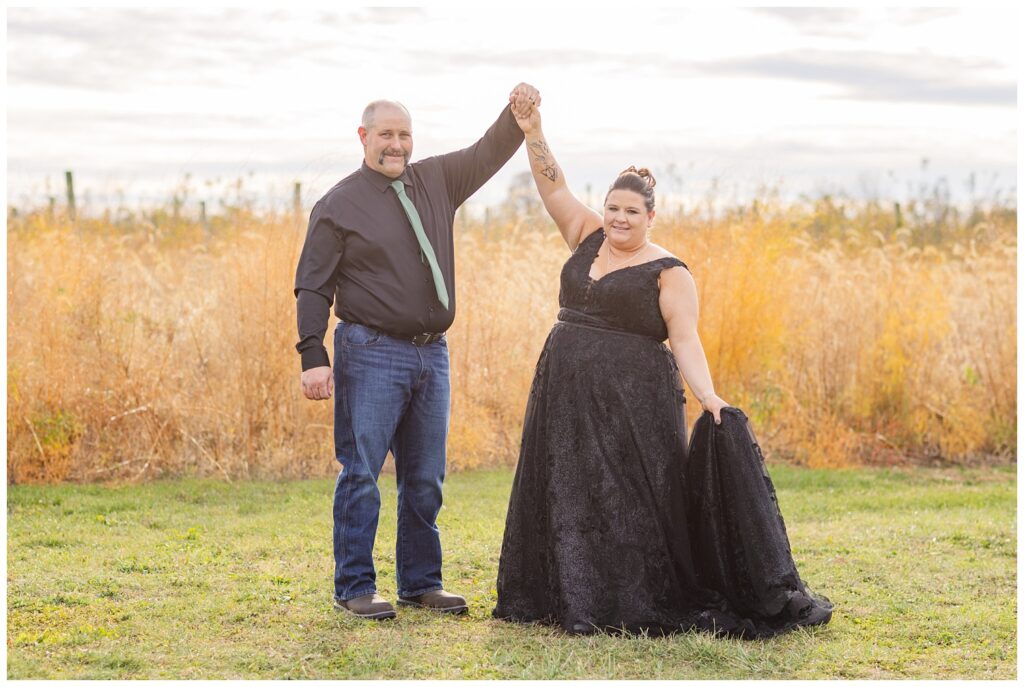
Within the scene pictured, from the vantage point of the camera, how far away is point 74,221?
29.1ft

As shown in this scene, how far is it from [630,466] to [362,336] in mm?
1190

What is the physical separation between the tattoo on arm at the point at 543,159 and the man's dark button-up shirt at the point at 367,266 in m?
0.49

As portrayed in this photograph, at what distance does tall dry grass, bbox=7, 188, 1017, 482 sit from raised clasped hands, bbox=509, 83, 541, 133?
3.67 meters

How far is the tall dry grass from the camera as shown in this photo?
8242mm

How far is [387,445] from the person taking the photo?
4816mm

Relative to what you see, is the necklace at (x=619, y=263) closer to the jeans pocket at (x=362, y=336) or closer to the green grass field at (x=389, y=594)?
the jeans pocket at (x=362, y=336)

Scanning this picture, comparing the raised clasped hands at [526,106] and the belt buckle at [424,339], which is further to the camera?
the raised clasped hands at [526,106]

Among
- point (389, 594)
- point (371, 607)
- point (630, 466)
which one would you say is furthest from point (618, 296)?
point (389, 594)

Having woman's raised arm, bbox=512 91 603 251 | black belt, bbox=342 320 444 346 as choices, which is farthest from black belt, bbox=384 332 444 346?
woman's raised arm, bbox=512 91 603 251

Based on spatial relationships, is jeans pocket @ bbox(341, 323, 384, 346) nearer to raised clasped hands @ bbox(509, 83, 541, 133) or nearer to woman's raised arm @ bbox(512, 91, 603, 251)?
woman's raised arm @ bbox(512, 91, 603, 251)

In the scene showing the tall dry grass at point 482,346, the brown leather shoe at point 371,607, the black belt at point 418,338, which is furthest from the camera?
the tall dry grass at point 482,346

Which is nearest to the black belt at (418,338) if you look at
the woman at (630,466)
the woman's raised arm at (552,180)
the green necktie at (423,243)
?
the green necktie at (423,243)

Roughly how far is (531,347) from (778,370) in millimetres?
1945

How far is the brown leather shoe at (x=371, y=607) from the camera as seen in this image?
486 cm
